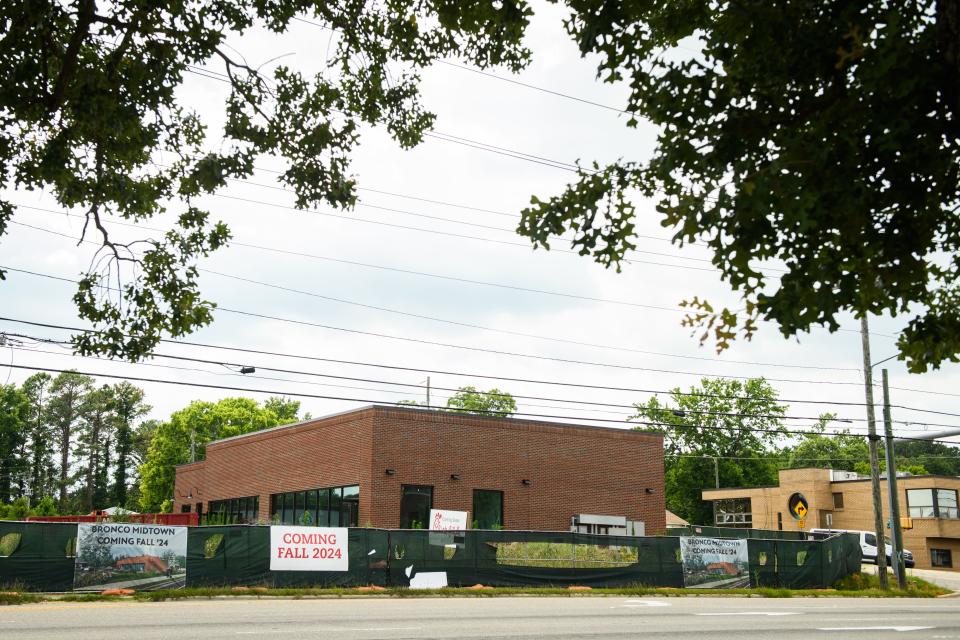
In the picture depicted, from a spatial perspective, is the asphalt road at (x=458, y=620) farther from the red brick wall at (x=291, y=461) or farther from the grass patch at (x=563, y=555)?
the red brick wall at (x=291, y=461)

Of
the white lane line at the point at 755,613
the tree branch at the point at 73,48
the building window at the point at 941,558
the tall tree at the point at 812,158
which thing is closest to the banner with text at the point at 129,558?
the white lane line at the point at 755,613

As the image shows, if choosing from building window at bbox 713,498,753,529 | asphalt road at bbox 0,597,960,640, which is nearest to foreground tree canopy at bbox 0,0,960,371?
asphalt road at bbox 0,597,960,640

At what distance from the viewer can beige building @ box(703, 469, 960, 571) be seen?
5572 cm

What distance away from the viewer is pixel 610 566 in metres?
27.1

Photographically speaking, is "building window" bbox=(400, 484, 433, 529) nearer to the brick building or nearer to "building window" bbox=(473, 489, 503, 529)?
the brick building

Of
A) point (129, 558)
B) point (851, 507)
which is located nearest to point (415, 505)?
point (129, 558)

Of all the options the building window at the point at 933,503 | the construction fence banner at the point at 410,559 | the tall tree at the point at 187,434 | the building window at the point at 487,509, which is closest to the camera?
the construction fence banner at the point at 410,559

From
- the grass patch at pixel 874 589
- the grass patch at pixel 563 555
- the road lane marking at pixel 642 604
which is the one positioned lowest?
the grass patch at pixel 874 589

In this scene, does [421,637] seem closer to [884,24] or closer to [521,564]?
[884,24]

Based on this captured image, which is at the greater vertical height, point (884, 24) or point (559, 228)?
point (884, 24)

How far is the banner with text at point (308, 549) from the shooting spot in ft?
75.9

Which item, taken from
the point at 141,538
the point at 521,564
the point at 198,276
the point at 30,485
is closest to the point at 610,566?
the point at 521,564

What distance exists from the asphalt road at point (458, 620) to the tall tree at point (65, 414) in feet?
310

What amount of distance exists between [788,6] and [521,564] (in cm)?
2164
